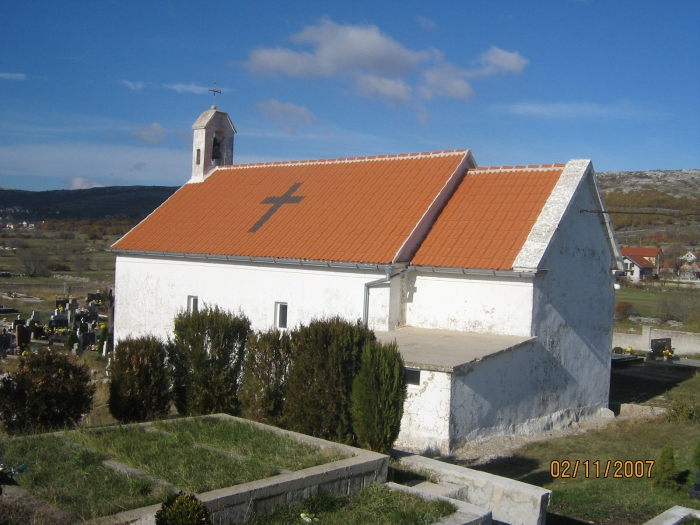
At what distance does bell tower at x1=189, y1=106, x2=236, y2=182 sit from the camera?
2705cm

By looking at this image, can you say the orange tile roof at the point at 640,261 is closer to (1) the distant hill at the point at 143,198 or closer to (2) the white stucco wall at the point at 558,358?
(1) the distant hill at the point at 143,198

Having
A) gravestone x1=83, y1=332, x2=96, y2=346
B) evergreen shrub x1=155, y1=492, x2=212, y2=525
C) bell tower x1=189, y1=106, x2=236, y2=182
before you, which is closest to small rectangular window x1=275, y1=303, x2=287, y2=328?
bell tower x1=189, y1=106, x2=236, y2=182

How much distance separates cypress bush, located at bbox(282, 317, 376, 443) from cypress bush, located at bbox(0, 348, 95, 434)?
11.4ft

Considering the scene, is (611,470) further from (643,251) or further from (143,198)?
(143,198)

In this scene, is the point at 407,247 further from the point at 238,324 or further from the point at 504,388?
the point at 238,324

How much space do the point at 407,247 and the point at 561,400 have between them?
5600mm

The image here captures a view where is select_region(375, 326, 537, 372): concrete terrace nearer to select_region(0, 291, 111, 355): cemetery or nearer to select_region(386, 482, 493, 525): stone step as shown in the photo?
select_region(386, 482, 493, 525): stone step

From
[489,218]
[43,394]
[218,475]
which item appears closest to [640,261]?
[489,218]

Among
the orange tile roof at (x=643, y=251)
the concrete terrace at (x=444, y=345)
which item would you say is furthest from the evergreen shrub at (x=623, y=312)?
the concrete terrace at (x=444, y=345)

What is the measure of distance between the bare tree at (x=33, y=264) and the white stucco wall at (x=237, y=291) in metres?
36.3

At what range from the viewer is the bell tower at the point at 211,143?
27.0 metres

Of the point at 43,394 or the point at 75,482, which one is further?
the point at 43,394

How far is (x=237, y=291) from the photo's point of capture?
19969mm

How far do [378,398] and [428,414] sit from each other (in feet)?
10.4
